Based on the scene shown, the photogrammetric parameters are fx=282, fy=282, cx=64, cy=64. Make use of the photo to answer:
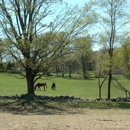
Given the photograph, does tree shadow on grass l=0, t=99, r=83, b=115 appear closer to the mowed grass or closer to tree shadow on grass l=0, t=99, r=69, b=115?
tree shadow on grass l=0, t=99, r=69, b=115

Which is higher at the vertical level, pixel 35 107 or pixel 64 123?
pixel 64 123

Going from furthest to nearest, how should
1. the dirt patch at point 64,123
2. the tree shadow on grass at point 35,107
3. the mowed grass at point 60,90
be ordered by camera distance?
the mowed grass at point 60,90 < the tree shadow on grass at point 35,107 < the dirt patch at point 64,123

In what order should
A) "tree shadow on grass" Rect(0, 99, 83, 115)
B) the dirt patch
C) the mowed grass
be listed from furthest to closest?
1. the mowed grass
2. "tree shadow on grass" Rect(0, 99, 83, 115)
3. the dirt patch

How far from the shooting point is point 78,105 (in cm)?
2062

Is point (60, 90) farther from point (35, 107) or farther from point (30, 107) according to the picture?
point (30, 107)

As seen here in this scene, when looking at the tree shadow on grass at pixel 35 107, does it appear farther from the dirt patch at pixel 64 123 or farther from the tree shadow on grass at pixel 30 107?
the dirt patch at pixel 64 123

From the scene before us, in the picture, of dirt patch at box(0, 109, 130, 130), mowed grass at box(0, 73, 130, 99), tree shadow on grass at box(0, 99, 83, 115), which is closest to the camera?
dirt patch at box(0, 109, 130, 130)

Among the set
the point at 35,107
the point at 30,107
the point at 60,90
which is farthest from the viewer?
the point at 60,90

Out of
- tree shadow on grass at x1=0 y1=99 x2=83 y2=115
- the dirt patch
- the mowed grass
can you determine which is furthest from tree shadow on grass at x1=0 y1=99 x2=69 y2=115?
the mowed grass

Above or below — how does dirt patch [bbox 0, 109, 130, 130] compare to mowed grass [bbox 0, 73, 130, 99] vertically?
above

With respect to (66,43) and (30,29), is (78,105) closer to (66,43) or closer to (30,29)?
(66,43)

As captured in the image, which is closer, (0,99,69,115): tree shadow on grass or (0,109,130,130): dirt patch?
(0,109,130,130): dirt patch

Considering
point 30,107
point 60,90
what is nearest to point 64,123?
point 30,107

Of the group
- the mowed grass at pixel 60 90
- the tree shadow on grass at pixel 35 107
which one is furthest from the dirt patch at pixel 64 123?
the mowed grass at pixel 60 90
